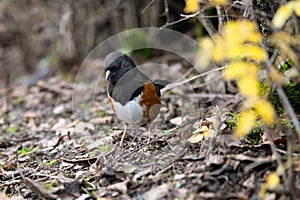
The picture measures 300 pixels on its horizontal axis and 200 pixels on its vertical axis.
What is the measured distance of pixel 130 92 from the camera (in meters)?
3.88

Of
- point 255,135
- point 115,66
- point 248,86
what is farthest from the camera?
point 115,66

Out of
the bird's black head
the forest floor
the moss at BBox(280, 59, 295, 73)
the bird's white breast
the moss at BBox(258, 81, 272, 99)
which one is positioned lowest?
the forest floor

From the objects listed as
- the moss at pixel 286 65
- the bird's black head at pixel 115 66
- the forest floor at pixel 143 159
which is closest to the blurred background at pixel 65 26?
the forest floor at pixel 143 159

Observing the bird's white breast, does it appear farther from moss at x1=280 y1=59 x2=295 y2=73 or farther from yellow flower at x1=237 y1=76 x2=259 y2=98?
yellow flower at x1=237 y1=76 x2=259 y2=98

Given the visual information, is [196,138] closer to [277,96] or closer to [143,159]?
[143,159]

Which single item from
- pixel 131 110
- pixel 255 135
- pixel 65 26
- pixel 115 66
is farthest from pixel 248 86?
pixel 65 26

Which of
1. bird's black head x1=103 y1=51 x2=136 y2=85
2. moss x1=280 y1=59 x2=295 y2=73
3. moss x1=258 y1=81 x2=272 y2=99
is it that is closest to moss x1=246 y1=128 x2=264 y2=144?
moss x1=258 y1=81 x2=272 y2=99

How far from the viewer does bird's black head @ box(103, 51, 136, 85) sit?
4.03 meters

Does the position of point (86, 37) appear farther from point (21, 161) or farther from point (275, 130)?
point (275, 130)

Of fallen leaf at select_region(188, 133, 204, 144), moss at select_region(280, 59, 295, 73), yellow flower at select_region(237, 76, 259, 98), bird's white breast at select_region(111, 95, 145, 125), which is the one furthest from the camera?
bird's white breast at select_region(111, 95, 145, 125)

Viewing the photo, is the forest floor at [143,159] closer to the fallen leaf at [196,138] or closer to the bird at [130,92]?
the fallen leaf at [196,138]

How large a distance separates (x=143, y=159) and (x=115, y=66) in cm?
103

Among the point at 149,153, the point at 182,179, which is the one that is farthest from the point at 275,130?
the point at 149,153

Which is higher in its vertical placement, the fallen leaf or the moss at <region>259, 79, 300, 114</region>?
the moss at <region>259, 79, 300, 114</region>
